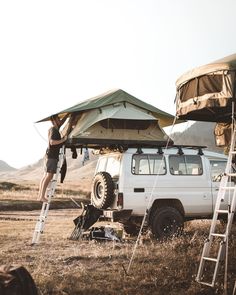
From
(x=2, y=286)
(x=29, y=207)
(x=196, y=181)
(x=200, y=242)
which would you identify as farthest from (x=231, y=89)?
(x=29, y=207)

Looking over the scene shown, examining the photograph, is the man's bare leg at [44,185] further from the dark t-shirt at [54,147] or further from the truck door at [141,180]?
the truck door at [141,180]

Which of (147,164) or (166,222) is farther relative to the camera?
(147,164)

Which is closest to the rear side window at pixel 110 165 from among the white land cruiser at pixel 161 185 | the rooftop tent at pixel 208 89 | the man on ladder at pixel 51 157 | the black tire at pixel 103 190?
the white land cruiser at pixel 161 185

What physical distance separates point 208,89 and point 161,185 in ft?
14.6

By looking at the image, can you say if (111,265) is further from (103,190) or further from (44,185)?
(44,185)

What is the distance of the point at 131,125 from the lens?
12.7 metres


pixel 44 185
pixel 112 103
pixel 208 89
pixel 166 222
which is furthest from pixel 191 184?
pixel 208 89

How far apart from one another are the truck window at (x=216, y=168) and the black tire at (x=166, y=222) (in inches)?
54.2

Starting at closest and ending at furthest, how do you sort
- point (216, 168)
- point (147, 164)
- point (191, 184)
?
point (147, 164) → point (191, 184) → point (216, 168)

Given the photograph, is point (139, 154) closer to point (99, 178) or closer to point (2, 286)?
point (99, 178)

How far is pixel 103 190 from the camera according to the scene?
459 inches

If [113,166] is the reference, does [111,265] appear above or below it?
below

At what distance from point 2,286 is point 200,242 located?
5.40m

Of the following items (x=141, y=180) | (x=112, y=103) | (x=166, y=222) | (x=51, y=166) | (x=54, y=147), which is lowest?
(x=166, y=222)
